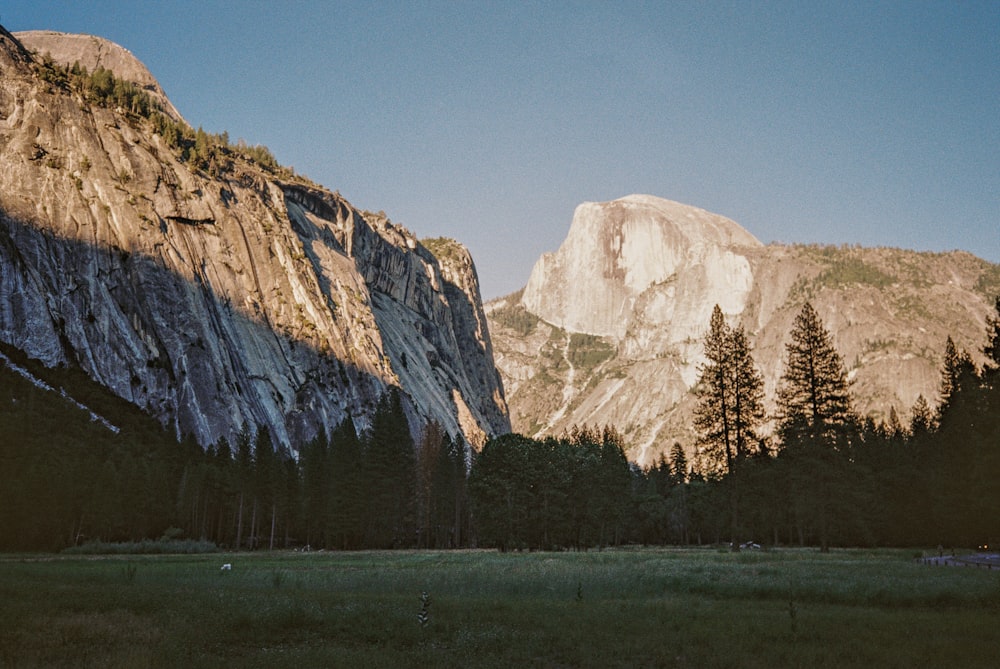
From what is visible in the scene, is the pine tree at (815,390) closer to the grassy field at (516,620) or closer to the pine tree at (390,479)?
the grassy field at (516,620)

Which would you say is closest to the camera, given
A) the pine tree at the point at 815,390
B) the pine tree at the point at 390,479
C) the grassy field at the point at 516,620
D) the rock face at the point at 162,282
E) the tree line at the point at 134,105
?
the grassy field at the point at 516,620

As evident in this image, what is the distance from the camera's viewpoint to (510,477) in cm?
7450

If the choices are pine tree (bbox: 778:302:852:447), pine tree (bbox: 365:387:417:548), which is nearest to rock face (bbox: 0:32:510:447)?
pine tree (bbox: 365:387:417:548)

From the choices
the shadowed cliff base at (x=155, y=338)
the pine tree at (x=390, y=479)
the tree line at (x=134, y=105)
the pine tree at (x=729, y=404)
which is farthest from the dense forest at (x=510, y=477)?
the tree line at (x=134, y=105)

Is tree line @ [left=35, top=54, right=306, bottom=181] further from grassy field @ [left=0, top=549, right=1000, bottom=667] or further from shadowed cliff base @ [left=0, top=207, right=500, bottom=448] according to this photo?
grassy field @ [left=0, top=549, right=1000, bottom=667]

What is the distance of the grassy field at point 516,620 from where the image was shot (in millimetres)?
16141

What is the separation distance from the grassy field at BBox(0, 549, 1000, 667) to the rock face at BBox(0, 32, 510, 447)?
74172 millimetres

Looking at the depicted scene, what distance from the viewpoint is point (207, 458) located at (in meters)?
88.8

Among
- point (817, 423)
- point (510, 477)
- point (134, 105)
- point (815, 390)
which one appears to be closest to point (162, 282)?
point (134, 105)

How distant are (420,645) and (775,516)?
219 ft

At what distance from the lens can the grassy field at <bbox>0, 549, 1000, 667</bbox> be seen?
1614 centimetres

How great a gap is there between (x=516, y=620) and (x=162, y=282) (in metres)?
108

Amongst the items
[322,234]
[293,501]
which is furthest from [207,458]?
[322,234]

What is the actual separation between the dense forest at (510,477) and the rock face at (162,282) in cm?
784
